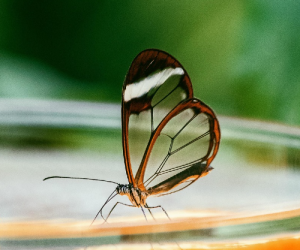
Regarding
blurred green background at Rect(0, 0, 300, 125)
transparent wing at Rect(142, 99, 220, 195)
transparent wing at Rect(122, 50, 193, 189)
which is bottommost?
transparent wing at Rect(142, 99, 220, 195)

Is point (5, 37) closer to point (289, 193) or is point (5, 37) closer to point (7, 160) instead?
point (7, 160)

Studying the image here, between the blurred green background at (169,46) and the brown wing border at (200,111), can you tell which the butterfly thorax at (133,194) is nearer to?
the brown wing border at (200,111)

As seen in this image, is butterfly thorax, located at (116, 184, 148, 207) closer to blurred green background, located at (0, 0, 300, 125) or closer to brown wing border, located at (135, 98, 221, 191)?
brown wing border, located at (135, 98, 221, 191)

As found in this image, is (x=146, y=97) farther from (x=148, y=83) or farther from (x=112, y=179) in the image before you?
(x=112, y=179)

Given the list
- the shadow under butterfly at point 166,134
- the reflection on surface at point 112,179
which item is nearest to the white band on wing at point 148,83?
the shadow under butterfly at point 166,134

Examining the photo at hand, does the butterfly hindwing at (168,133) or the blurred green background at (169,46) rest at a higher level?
the blurred green background at (169,46)

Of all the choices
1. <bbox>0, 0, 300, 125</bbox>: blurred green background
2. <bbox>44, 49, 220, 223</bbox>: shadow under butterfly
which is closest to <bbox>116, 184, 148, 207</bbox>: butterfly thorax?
<bbox>44, 49, 220, 223</bbox>: shadow under butterfly

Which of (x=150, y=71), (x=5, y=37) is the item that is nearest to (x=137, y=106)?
(x=150, y=71)
